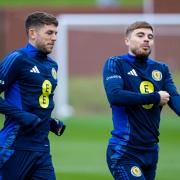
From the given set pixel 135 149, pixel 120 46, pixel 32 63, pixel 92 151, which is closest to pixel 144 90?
pixel 135 149

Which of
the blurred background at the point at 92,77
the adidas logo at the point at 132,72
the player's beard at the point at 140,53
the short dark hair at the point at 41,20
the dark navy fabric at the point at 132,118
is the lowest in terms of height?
the blurred background at the point at 92,77

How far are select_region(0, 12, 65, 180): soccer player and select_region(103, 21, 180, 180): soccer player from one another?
66 cm

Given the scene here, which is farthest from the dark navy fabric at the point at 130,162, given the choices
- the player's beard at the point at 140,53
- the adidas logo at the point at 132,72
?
the player's beard at the point at 140,53

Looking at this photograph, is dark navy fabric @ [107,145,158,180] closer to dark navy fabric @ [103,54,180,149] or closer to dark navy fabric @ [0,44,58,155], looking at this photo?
dark navy fabric @ [103,54,180,149]

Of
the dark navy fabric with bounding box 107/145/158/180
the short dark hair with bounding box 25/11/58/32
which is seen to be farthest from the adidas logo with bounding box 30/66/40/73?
the dark navy fabric with bounding box 107/145/158/180

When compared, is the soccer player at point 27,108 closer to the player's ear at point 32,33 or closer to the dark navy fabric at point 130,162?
the player's ear at point 32,33

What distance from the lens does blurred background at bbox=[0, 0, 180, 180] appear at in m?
16.2

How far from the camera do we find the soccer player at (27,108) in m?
7.89

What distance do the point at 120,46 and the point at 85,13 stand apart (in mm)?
4900

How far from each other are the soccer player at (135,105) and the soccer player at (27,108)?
66 centimetres

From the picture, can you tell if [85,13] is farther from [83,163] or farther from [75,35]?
[83,163]

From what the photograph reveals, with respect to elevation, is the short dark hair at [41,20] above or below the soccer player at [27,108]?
above

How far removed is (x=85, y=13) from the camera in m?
29.1

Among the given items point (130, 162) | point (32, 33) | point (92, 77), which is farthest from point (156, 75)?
point (92, 77)
